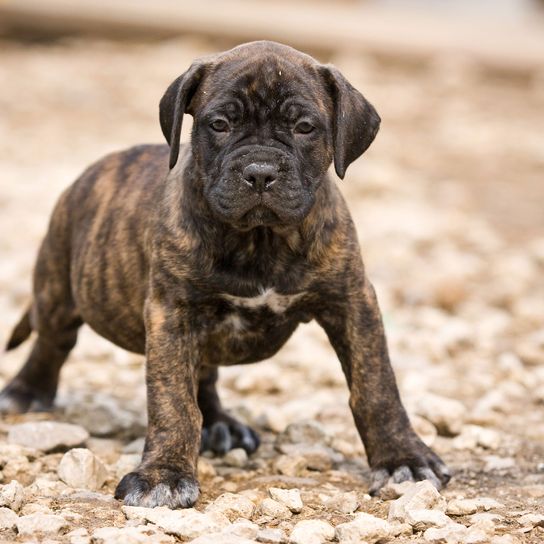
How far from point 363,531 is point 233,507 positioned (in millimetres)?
536

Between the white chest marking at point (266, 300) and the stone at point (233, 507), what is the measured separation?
0.81m

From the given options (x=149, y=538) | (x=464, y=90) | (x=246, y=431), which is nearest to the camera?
(x=149, y=538)

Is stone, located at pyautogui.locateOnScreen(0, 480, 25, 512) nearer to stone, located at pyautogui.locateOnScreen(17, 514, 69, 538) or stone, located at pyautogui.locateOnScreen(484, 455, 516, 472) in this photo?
stone, located at pyautogui.locateOnScreen(17, 514, 69, 538)

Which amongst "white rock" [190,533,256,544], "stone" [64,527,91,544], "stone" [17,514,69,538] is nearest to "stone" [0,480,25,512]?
"stone" [17,514,69,538]

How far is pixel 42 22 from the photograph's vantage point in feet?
68.4

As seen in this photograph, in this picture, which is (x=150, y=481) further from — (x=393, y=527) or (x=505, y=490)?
(x=505, y=490)

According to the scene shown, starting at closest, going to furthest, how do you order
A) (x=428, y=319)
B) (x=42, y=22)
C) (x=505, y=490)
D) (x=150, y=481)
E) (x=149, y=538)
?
(x=149, y=538) → (x=150, y=481) → (x=505, y=490) → (x=428, y=319) → (x=42, y=22)

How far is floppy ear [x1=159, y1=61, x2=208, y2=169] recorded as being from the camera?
201 inches

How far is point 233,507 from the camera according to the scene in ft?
15.0

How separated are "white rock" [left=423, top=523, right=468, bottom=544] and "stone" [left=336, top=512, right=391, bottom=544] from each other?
0.15 m

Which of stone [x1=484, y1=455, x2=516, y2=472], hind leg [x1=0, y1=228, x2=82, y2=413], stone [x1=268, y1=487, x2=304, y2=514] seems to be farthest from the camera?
hind leg [x1=0, y1=228, x2=82, y2=413]

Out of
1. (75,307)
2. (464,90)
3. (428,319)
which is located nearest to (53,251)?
(75,307)

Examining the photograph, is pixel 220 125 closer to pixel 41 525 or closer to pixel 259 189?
pixel 259 189

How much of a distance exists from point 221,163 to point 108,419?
5.90ft
